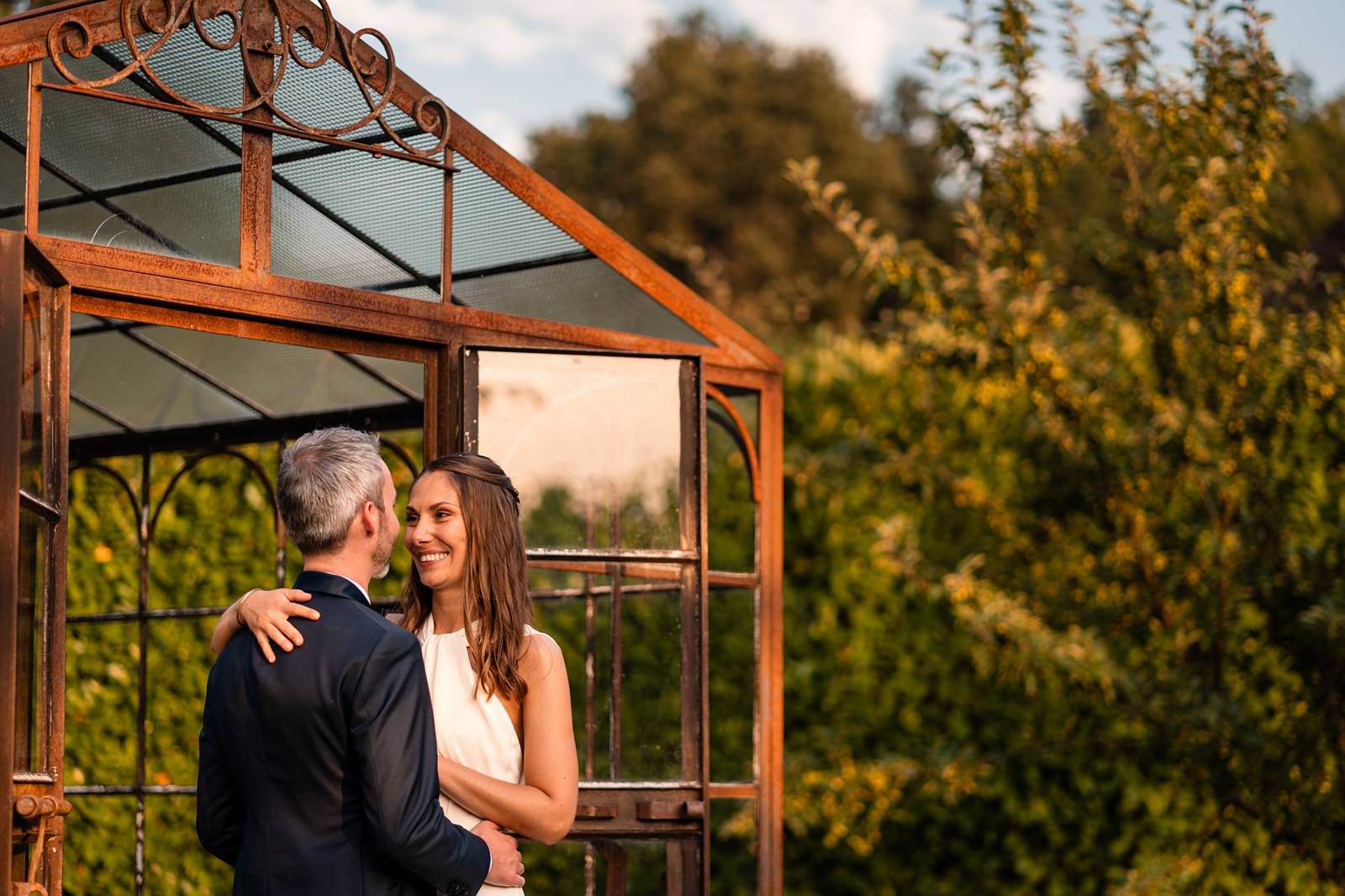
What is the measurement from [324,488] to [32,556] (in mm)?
932

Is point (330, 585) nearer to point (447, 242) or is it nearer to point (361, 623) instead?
point (361, 623)

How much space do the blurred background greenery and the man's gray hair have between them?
1.74 metres

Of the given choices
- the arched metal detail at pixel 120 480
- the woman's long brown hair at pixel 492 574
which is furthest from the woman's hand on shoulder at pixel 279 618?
the arched metal detail at pixel 120 480

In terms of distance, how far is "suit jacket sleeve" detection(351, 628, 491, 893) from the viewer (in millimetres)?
2393

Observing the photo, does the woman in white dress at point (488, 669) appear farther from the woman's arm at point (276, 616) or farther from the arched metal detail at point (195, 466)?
the arched metal detail at point (195, 466)

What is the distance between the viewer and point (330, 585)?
2514 mm

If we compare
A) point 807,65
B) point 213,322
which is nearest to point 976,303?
point 213,322

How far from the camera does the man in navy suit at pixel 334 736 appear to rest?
241cm

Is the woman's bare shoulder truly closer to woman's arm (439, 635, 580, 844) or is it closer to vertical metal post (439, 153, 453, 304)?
woman's arm (439, 635, 580, 844)

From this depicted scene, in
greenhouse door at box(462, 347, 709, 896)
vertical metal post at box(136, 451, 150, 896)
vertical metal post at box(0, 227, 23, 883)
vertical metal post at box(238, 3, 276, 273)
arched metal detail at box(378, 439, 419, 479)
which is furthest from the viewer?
vertical metal post at box(136, 451, 150, 896)

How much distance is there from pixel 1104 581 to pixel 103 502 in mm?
3699

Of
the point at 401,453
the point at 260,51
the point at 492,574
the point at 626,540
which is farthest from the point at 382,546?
the point at 401,453

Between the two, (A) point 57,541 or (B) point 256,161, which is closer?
(A) point 57,541

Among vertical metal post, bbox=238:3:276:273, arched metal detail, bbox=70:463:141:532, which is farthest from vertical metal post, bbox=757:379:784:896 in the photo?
arched metal detail, bbox=70:463:141:532
